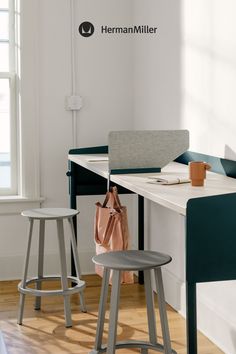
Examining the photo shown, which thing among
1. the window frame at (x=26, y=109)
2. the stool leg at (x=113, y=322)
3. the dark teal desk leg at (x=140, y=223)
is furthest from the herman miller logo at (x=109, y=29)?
the stool leg at (x=113, y=322)

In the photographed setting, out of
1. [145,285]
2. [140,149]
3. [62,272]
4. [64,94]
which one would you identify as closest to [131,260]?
[145,285]

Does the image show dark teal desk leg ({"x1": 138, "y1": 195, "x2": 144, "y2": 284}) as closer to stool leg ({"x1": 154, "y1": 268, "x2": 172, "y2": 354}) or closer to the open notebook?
the open notebook

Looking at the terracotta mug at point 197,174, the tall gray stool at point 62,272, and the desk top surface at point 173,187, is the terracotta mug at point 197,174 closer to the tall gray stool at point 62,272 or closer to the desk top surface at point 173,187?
the desk top surface at point 173,187

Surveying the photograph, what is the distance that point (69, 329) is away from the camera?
3.83m

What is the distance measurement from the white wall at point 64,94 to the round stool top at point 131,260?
1935 millimetres

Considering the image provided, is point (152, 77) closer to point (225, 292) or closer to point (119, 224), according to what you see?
point (119, 224)

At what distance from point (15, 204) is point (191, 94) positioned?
1.53m

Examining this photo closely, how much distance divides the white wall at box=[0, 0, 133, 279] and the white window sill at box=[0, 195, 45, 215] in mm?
29

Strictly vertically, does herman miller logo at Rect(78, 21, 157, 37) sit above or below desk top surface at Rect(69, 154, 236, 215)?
above

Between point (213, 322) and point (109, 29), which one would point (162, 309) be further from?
point (109, 29)

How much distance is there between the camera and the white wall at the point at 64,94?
475cm

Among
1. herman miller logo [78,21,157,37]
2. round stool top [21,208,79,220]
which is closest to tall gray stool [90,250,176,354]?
round stool top [21,208,79,220]

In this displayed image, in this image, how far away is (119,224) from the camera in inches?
145

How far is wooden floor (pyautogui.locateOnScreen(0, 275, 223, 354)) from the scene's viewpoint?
355 centimetres
